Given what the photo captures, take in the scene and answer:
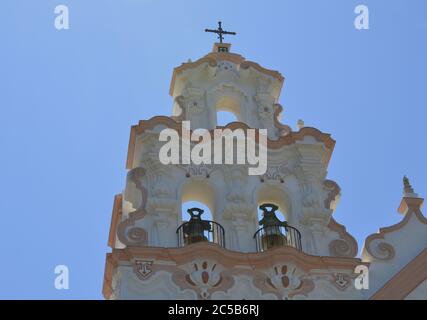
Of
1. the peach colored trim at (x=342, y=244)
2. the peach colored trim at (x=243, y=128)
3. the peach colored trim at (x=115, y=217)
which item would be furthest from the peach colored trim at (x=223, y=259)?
the peach colored trim at (x=243, y=128)

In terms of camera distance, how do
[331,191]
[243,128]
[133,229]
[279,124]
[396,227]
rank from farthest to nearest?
[279,124]
[243,128]
[331,191]
[396,227]
[133,229]

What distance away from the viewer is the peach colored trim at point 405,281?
22031 millimetres

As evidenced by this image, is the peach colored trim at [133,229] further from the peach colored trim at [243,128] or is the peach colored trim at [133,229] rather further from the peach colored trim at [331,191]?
the peach colored trim at [331,191]

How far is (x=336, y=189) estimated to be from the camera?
78.5 feet

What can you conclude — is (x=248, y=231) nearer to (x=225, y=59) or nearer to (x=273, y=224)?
(x=273, y=224)

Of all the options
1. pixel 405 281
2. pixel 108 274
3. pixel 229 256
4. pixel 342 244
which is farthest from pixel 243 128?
pixel 405 281

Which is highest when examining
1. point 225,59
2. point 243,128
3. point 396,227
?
point 225,59

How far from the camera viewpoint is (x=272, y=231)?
75.5 feet

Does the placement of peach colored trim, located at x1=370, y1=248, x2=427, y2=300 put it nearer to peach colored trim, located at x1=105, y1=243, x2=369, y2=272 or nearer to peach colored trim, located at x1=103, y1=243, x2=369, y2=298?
peach colored trim, located at x1=105, y1=243, x2=369, y2=272

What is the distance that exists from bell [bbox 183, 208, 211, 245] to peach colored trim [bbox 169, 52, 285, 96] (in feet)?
15.0

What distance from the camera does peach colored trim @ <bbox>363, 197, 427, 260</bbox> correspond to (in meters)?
22.9

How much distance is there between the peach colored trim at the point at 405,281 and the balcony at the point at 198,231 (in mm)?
3391

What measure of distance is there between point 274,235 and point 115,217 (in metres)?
3.97
